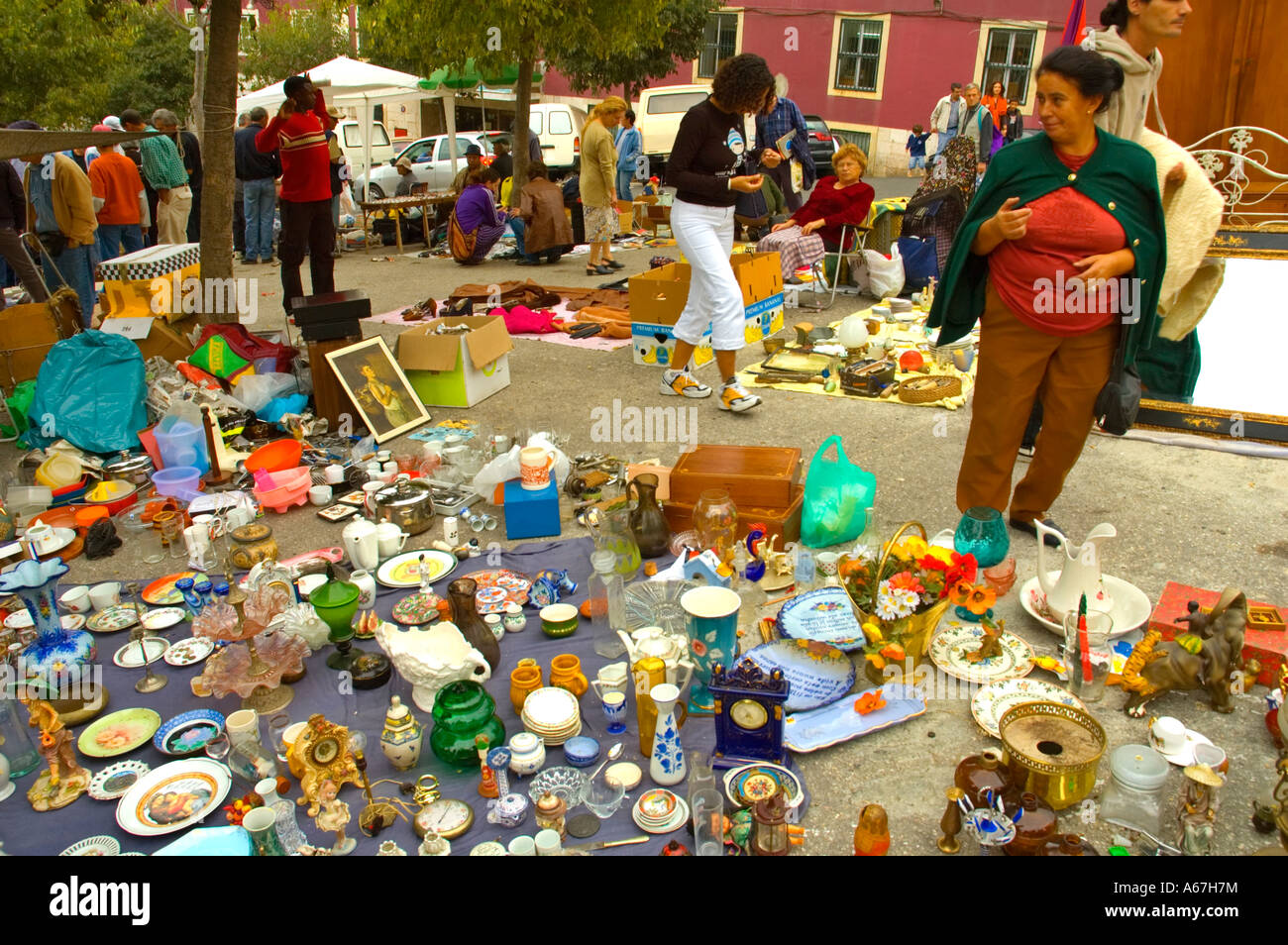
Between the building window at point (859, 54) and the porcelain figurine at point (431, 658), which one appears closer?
the porcelain figurine at point (431, 658)

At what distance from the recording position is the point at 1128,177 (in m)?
3.44

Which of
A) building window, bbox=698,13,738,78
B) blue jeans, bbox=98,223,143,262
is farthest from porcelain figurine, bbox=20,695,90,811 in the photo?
building window, bbox=698,13,738,78

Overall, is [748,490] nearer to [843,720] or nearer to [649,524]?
[649,524]

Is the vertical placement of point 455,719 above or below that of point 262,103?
below

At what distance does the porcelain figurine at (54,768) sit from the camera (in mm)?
2793

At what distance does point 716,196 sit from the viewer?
556cm

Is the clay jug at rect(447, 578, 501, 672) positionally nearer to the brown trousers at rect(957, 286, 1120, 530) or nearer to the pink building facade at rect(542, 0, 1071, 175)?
the brown trousers at rect(957, 286, 1120, 530)

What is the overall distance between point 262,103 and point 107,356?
34.3 feet

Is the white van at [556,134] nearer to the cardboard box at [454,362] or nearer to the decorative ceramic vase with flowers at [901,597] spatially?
the cardboard box at [454,362]

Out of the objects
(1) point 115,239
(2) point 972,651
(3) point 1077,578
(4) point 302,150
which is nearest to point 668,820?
(2) point 972,651

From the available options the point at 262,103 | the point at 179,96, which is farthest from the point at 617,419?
the point at 179,96

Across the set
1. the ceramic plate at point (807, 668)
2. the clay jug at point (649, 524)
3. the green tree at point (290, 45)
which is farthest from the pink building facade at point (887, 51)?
the ceramic plate at point (807, 668)

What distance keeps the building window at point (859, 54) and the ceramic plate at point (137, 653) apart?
70.6 feet
